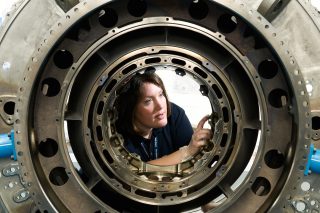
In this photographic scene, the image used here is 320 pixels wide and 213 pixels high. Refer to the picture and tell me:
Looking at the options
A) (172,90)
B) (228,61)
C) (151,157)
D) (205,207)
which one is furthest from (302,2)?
(172,90)

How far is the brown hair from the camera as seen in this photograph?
1.92 metres

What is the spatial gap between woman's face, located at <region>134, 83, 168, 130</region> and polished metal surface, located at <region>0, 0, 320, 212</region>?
0.56 m

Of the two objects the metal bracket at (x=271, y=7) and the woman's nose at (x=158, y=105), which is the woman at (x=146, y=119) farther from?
the metal bracket at (x=271, y=7)

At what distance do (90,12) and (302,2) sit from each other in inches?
24.3

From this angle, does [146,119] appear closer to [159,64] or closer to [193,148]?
[193,148]

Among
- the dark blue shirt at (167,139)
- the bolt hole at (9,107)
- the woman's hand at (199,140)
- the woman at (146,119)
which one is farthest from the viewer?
the dark blue shirt at (167,139)

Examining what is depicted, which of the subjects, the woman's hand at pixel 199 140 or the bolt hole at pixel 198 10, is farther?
the woman's hand at pixel 199 140

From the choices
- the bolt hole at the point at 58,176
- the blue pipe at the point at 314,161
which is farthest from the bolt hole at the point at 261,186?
the bolt hole at the point at 58,176

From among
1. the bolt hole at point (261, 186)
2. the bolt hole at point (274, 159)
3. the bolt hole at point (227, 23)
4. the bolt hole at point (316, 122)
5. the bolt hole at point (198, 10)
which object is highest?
the bolt hole at point (198, 10)

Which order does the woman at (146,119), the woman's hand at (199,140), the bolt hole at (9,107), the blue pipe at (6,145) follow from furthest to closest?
the woman at (146,119)
the woman's hand at (199,140)
the bolt hole at (9,107)
the blue pipe at (6,145)

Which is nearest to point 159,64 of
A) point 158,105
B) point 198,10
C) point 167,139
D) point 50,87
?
point 198,10

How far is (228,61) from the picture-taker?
51.5 inches

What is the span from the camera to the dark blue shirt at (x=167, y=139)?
2.06 meters

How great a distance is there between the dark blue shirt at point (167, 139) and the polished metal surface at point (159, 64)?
0.61 metres
